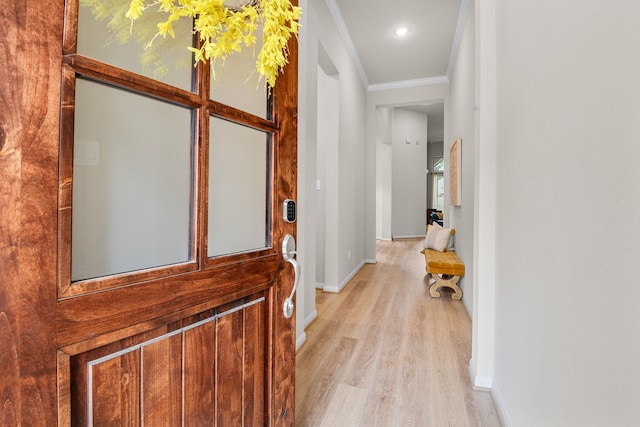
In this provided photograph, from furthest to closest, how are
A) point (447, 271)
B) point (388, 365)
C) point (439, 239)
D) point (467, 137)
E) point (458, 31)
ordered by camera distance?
point (439, 239) < point (458, 31) < point (447, 271) < point (467, 137) < point (388, 365)

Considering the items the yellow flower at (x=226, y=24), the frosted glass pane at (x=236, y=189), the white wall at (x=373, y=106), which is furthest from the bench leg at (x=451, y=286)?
the yellow flower at (x=226, y=24)

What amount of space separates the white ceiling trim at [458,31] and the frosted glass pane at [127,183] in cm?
350

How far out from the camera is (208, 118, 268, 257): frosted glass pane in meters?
0.83

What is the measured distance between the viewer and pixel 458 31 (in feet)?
11.6

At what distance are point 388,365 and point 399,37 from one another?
3.66 metres

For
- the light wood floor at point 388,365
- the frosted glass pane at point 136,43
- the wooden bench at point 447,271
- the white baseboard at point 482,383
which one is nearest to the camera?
the frosted glass pane at point 136,43

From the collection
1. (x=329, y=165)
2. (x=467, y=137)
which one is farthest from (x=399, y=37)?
(x=329, y=165)

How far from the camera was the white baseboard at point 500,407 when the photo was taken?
1.40 meters

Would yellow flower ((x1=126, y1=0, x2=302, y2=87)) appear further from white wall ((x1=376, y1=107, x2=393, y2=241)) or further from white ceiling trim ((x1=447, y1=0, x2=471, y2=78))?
white wall ((x1=376, y1=107, x2=393, y2=241))

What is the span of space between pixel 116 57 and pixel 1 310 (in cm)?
49

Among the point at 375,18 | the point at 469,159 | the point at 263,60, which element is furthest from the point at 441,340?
the point at 375,18

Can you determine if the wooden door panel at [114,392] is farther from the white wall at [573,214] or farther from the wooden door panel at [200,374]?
the white wall at [573,214]

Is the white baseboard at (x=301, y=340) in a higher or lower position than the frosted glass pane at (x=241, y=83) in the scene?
lower

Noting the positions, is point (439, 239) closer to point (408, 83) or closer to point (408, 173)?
point (408, 83)
